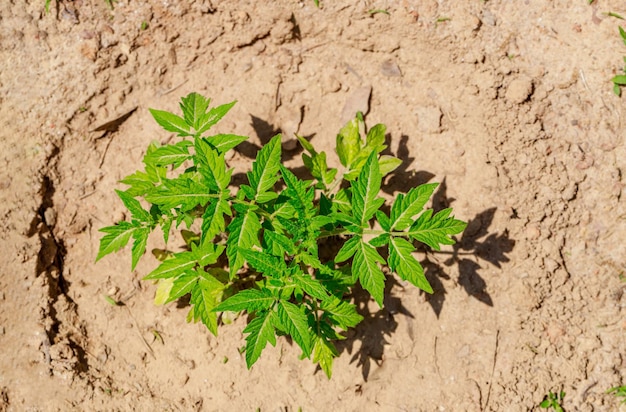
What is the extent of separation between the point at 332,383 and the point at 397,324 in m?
0.67

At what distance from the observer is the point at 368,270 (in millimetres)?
2748

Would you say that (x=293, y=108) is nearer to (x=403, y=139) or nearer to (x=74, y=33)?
(x=403, y=139)

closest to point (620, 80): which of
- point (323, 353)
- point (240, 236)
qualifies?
point (323, 353)

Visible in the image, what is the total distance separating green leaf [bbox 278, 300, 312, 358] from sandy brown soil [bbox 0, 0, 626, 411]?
123 cm

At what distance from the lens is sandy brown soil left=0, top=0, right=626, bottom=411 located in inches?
150

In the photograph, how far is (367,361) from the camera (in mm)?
3914

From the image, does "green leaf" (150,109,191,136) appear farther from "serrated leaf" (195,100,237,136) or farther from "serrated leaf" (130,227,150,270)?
"serrated leaf" (130,227,150,270)

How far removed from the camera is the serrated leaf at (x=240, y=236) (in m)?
2.69

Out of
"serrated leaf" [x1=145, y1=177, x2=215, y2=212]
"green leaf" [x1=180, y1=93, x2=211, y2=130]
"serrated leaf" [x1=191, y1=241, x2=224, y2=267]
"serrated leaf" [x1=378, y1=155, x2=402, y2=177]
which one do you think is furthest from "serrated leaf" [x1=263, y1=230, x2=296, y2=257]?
"serrated leaf" [x1=378, y1=155, x2=402, y2=177]

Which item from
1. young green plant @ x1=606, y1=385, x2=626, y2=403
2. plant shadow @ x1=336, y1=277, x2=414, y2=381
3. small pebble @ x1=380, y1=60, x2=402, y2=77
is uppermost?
small pebble @ x1=380, y1=60, x2=402, y2=77

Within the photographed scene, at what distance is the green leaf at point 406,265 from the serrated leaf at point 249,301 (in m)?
0.69

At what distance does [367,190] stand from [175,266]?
4.24ft

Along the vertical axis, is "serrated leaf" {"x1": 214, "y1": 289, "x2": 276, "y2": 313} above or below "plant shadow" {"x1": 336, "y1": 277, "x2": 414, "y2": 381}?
above

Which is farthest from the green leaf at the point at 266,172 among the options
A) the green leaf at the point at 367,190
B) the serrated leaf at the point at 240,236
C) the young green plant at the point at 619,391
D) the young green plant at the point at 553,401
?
the young green plant at the point at 619,391
